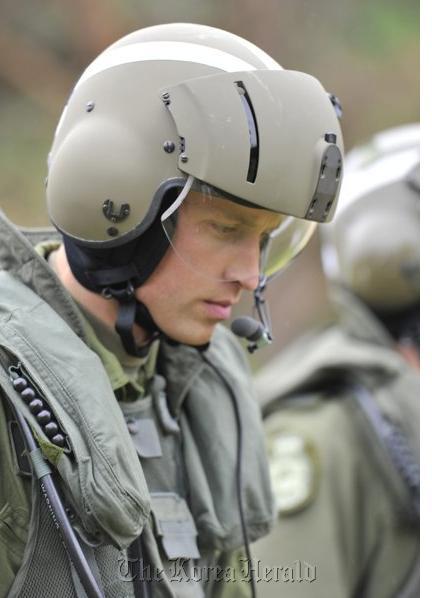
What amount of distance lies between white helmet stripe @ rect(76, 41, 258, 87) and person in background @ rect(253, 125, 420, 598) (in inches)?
66.0

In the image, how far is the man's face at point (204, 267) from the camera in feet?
9.73

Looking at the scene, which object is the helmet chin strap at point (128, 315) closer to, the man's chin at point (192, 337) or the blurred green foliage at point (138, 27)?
the man's chin at point (192, 337)

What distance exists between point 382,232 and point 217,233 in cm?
220

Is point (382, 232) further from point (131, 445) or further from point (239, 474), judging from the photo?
point (131, 445)

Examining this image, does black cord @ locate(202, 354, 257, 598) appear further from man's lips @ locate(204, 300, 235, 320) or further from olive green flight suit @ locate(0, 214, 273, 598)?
man's lips @ locate(204, 300, 235, 320)

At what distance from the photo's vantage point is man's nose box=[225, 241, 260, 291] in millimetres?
2998

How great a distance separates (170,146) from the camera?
2.89 m

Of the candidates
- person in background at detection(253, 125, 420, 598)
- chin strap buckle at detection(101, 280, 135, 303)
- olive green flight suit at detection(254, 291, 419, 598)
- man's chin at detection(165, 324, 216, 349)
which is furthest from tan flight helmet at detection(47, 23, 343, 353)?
olive green flight suit at detection(254, 291, 419, 598)

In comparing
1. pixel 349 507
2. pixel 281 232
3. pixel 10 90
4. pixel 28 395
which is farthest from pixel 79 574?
pixel 10 90

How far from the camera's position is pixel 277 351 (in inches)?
414

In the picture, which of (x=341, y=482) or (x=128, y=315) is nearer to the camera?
(x=128, y=315)

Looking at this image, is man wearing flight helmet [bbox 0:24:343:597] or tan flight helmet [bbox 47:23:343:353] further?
tan flight helmet [bbox 47:23:343:353]

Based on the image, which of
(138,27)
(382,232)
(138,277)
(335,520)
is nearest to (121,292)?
(138,277)

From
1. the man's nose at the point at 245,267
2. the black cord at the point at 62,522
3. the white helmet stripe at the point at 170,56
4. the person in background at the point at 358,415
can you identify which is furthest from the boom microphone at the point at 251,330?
the person in background at the point at 358,415
